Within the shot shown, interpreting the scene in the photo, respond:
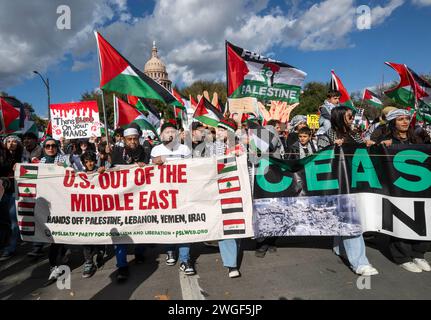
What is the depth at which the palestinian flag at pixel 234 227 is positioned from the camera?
12.9 feet

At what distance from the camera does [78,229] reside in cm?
410

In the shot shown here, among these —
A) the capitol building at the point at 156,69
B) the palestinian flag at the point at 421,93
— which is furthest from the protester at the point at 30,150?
the capitol building at the point at 156,69

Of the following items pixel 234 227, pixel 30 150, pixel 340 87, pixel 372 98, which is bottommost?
pixel 234 227

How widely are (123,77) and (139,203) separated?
205 cm

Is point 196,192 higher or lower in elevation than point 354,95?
lower

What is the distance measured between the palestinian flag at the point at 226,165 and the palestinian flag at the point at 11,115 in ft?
20.2

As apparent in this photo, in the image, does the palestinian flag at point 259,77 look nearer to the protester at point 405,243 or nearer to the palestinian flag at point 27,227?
the protester at point 405,243

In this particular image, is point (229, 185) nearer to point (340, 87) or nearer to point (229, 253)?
point (229, 253)

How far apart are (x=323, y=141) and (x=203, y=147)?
89.8 inches

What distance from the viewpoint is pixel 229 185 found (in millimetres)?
4008

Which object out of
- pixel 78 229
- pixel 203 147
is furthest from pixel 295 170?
pixel 78 229

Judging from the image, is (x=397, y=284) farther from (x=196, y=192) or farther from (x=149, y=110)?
(x=149, y=110)

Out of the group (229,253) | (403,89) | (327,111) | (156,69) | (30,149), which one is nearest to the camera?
(229,253)

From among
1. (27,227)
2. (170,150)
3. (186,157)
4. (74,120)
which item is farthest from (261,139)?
(74,120)
